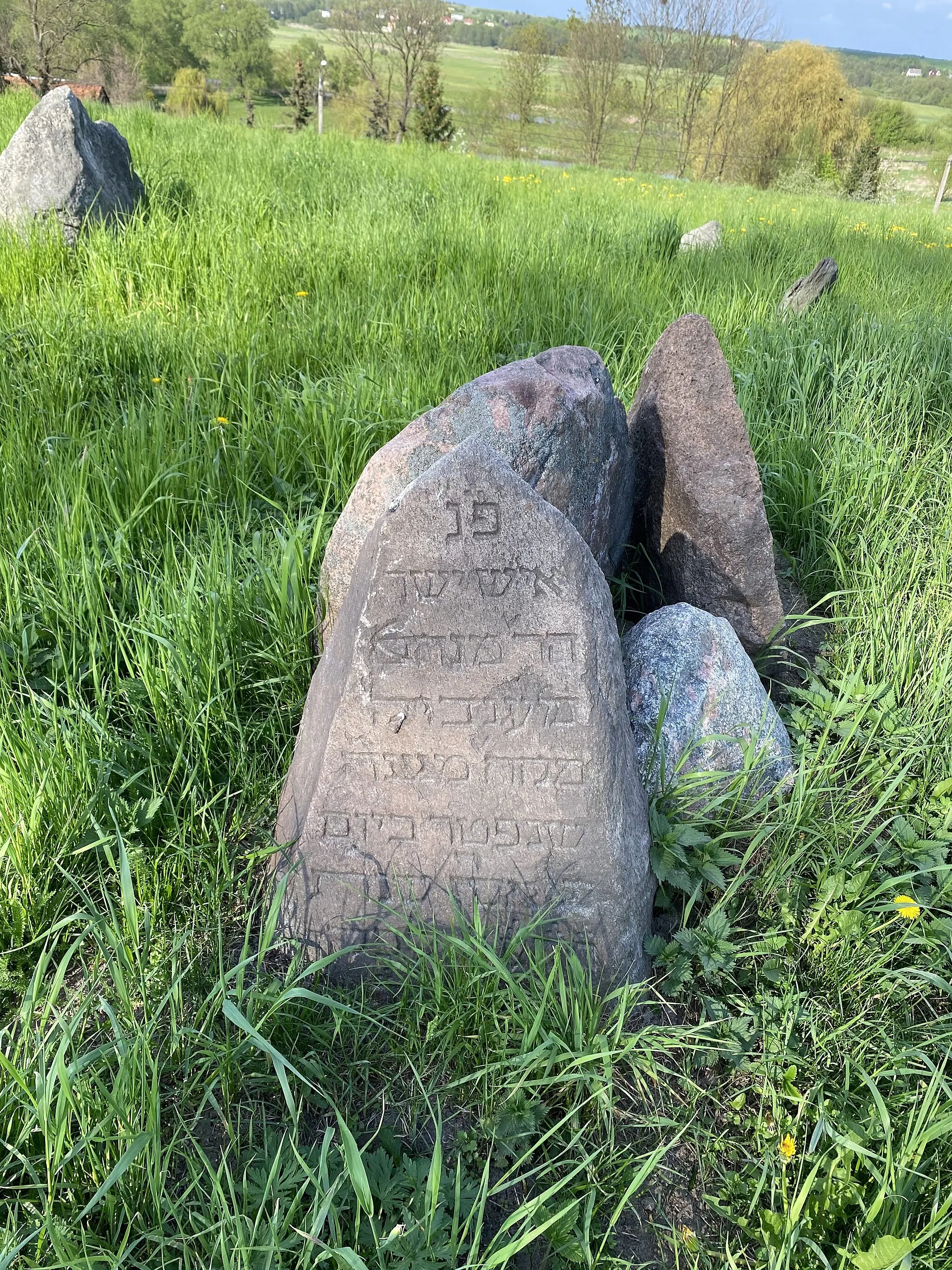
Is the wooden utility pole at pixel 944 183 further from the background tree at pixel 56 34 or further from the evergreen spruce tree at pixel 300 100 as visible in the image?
the background tree at pixel 56 34

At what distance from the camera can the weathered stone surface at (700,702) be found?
1.95 meters

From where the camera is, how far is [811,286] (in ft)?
15.3

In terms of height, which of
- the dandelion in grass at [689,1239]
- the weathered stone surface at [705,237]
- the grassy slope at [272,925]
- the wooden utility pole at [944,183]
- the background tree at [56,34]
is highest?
the background tree at [56,34]

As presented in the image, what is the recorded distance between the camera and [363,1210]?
4.01 ft

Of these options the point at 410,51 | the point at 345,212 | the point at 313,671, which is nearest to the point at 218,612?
the point at 313,671

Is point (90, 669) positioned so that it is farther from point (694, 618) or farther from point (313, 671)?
point (694, 618)

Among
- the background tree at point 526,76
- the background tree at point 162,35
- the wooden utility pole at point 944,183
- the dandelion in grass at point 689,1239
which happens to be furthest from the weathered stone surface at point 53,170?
the background tree at point 162,35

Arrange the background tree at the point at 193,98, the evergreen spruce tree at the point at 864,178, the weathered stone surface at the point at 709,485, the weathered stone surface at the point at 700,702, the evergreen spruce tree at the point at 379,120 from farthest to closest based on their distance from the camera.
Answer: the evergreen spruce tree at the point at 379,120 → the evergreen spruce tree at the point at 864,178 → the background tree at the point at 193,98 → the weathered stone surface at the point at 709,485 → the weathered stone surface at the point at 700,702

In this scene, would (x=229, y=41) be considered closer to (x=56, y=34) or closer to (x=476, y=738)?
(x=56, y=34)

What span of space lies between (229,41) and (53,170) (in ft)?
147

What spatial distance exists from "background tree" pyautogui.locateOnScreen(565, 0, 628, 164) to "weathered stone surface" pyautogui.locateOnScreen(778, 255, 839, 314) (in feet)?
76.2

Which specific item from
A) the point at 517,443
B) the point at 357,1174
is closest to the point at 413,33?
the point at 517,443

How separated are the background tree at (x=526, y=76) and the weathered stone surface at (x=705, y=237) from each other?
23967mm

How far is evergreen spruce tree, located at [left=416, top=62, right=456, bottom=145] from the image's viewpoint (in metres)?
20.0
